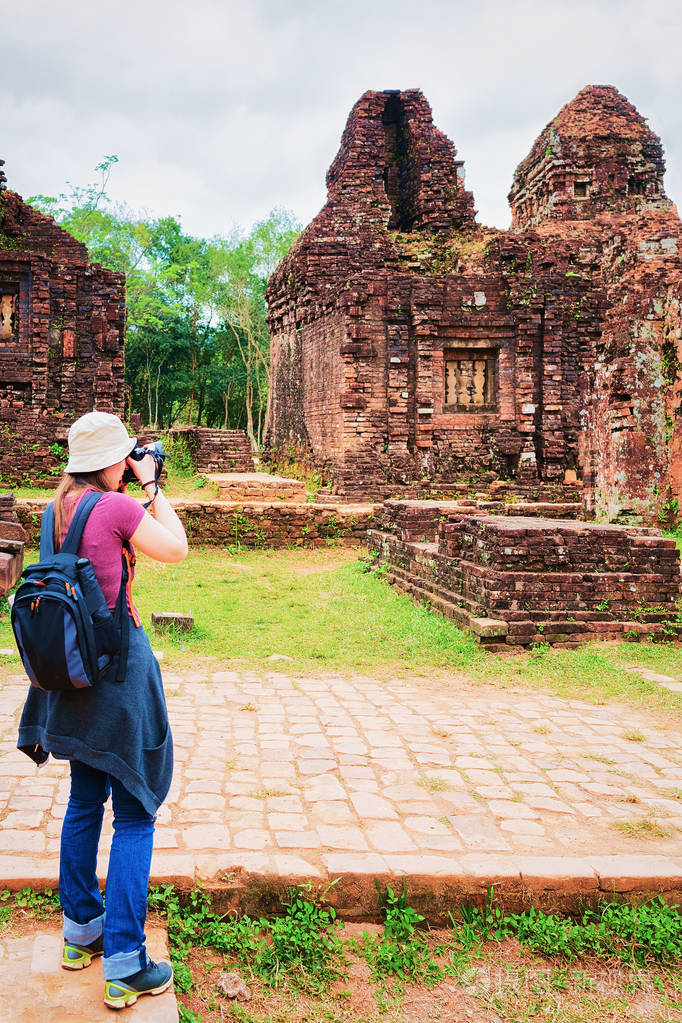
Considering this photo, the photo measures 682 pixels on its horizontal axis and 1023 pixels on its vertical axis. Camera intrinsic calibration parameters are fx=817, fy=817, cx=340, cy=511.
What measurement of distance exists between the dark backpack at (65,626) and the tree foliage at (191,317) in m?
34.7

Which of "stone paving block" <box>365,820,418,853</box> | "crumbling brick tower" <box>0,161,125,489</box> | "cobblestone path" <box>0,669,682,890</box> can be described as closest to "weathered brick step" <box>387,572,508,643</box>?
"cobblestone path" <box>0,669,682,890</box>

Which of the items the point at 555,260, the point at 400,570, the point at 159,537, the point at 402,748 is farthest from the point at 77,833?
the point at 555,260

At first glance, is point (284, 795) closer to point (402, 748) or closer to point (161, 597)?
point (402, 748)

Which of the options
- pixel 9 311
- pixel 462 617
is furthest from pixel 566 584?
pixel 9 311

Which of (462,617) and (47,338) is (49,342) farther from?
(462,617)

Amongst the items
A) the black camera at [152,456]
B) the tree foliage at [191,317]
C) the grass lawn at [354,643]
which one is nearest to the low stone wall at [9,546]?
the grass lawn at [354,643]

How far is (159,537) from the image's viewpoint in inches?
103

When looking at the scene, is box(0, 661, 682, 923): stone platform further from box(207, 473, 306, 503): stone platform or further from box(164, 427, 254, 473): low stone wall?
box(164, 427, 254, 473): low stone wall

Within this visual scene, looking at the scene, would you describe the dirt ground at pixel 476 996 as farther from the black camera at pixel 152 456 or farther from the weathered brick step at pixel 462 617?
the weathered brick step at pixel 462 617

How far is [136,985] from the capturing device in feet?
7.95

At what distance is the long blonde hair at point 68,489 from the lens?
8.48ft

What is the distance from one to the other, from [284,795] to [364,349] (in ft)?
44.1

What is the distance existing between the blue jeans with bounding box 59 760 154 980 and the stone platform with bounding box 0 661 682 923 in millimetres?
543

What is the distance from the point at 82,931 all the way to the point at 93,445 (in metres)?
1.55
